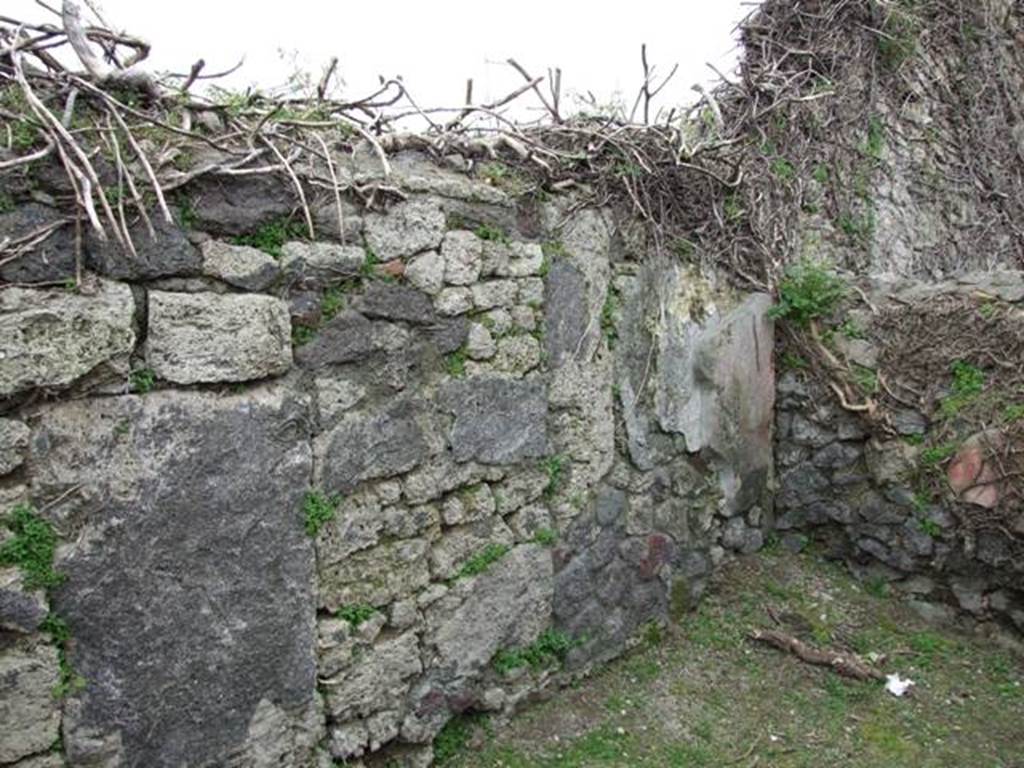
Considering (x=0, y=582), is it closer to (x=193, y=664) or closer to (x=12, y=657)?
(x=12, y=657)

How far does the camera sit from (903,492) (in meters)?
3.58

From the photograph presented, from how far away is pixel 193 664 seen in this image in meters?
2.00

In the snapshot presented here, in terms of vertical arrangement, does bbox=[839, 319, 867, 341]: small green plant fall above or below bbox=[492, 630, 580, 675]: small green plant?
above

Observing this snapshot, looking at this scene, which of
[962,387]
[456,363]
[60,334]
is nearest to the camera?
[60,334]

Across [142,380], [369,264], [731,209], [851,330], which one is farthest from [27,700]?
[851,330]

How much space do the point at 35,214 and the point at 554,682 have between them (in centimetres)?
231

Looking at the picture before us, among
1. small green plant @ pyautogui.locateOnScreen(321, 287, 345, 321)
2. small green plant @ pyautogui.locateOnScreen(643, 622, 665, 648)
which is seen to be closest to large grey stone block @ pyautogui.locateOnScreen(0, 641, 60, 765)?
small green plant @ pyautogui.locateOnScreen(321, 287, 345, 321)

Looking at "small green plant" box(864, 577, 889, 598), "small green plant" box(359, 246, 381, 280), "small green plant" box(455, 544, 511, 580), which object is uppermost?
"small green plant" box(359, 246, 381, 280)

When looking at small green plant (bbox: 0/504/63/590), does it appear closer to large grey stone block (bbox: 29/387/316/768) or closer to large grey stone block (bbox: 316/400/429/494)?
large grey stone block (bbox: 29/387/316/768)

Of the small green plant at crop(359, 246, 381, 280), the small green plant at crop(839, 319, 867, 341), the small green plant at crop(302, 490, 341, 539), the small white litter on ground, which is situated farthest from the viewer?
the small green plant at crop(839, 319, 867, 341)

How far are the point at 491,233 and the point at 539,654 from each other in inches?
61.0

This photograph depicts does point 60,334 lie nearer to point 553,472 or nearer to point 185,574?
point 185,574

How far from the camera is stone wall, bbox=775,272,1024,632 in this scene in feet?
11.0

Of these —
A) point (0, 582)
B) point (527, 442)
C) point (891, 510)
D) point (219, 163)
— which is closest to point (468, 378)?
point (527, 442)
